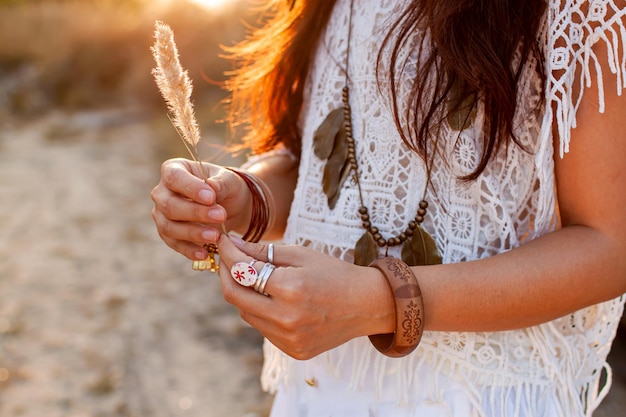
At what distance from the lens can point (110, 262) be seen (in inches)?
188

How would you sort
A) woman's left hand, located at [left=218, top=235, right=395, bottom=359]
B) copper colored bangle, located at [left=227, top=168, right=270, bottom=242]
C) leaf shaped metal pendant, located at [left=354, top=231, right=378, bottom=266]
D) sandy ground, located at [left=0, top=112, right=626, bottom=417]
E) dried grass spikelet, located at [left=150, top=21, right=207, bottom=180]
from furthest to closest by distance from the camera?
1. sandy ground, located at [left=0, top=112, right=626, bottom=417]
2. copper colored bangle, located at [left=227, top=168, right=270, bottom=242]
3. leaf shaped metal pendant, located at [left=354, top=231, right=378, bottom=266]
4. dried grass spikelet, located at [left=150, top=21, right=207, bottom=180]
5. woman's left hand, located at [left=218, top=235, right=395, bottom=359]

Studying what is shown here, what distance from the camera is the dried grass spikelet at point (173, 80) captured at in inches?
38.6

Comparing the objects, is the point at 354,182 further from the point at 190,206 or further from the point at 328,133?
the point at 190,206

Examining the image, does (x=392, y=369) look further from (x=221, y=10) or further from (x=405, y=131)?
(x=221, y=10)

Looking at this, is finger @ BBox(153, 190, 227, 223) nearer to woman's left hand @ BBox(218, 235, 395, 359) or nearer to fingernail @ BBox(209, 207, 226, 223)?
fingernail @ BBox(209, 207, 226, 223)

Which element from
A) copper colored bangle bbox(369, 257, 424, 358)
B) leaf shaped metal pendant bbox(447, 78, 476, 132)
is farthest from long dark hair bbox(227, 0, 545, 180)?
copper colored bangle bbox(369, 257, 424, 358)

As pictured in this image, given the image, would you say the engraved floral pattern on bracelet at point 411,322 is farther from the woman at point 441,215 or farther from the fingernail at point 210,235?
the fingernail at point 210,235

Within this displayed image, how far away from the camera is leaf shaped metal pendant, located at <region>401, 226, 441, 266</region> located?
3.47ft

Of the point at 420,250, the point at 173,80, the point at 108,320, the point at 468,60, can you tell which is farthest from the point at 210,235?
the point at 108,320

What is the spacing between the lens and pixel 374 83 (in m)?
1.14

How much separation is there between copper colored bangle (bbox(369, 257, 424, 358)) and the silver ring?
6.2 inches

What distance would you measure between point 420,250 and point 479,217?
12 cm

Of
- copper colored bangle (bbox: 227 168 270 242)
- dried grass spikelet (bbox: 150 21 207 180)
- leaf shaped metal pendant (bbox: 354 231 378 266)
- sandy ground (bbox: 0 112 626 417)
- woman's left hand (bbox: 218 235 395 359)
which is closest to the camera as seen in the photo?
woman's left hand (bbox: 218 235 395 359)

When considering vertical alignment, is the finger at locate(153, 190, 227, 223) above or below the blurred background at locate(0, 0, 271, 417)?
above
